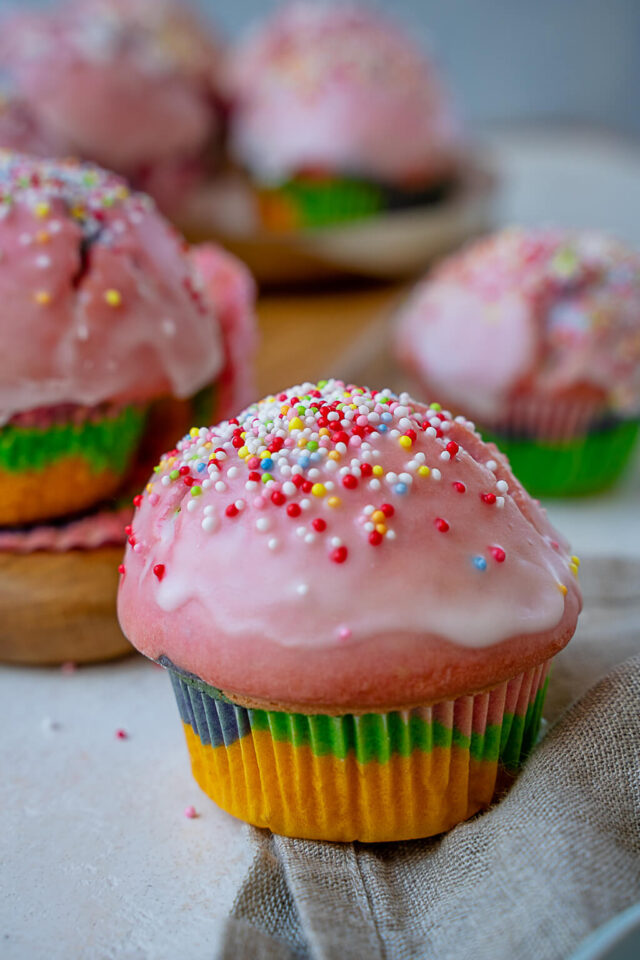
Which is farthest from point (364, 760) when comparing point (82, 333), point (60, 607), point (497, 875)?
point (82, 333)

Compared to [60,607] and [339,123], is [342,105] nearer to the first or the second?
[339,123]

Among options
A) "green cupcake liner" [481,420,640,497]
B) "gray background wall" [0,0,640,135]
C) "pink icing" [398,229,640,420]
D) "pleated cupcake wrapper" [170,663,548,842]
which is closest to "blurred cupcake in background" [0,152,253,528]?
"pleated cupcake wrapper" [170,663,548,842]

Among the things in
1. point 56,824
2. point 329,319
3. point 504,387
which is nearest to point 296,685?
point 56,824

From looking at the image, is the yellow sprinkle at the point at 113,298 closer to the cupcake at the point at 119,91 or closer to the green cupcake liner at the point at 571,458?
the green cupcake liner at the point at 571,458

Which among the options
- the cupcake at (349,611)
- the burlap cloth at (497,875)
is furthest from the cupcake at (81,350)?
the burlap cloth at (497,875)

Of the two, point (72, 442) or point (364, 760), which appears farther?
point (72, 442)
